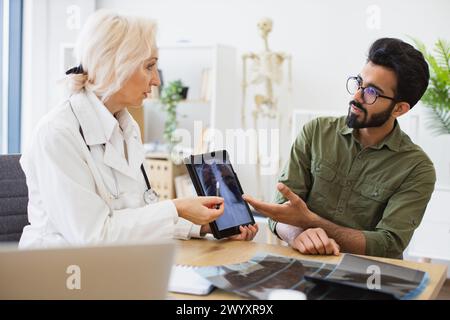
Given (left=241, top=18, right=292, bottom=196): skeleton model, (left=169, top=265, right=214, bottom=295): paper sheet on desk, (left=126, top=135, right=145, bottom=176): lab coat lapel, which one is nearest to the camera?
(left=169, top=265, right=214, bottom=295): paper sheet on desk

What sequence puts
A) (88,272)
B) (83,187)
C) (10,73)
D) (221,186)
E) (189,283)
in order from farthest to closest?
(10,73)
(221,186)
(83,187)
(189,283)
(88,272)

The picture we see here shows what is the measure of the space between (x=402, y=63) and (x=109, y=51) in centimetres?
108

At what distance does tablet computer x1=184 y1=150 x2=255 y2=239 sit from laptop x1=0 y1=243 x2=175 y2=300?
0.80 metres

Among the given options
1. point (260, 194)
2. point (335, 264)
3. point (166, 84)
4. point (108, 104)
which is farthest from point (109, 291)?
point (166, 84)

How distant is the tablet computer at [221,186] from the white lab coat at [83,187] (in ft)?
0.51

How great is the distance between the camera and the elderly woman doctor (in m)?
1.54

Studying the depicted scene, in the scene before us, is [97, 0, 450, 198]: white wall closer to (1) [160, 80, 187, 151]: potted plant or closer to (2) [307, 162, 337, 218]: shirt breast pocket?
(1) [160, 80, 187, 151]: potted plant

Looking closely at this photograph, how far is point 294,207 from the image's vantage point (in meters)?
1.90

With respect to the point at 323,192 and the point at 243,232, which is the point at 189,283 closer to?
the point at 243,232

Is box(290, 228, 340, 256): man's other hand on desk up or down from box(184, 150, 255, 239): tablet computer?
down

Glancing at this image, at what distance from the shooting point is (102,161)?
1699 mm

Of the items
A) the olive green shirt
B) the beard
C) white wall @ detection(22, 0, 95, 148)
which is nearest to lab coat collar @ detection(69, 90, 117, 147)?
the olive green shirt

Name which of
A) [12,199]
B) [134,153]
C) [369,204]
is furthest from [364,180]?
[12,199]

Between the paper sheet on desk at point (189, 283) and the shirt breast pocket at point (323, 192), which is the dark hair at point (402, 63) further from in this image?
the paper sheet on desk at point (189, 283)
